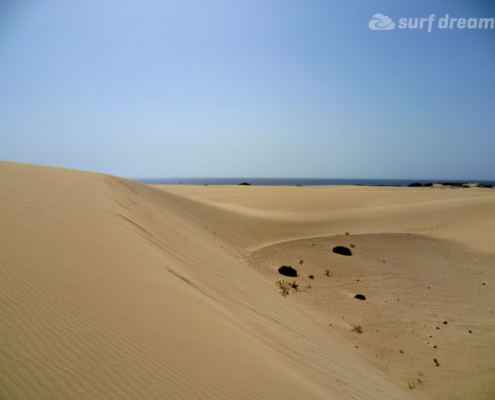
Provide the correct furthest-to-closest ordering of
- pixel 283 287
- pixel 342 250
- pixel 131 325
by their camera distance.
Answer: pixel 342 250 → pixel 283 287 → pixel 131 325

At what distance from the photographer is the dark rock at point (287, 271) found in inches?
446

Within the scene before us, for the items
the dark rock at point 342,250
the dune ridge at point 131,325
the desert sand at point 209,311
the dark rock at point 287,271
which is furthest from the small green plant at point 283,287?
the dark rock at point 342,250

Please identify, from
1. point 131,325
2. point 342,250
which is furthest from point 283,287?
point 131,325

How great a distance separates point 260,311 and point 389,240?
38.1 feet

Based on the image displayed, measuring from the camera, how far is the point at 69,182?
32.8ft

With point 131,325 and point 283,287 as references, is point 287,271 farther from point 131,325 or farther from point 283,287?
point 131,325

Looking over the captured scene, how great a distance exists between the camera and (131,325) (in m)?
3.35

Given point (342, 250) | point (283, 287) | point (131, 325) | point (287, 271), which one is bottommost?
point (283, 287)

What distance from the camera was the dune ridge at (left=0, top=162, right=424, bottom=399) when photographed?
8.40ft

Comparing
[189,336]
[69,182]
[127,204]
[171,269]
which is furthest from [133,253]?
[69,182]

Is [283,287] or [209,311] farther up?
[209,311]

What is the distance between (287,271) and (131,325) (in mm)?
8671

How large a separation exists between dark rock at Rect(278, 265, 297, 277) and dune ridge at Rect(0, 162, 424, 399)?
3.17m

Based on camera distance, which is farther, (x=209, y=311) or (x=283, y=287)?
(x=283, y=287)
